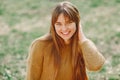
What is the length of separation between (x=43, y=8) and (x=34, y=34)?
7.21 feet

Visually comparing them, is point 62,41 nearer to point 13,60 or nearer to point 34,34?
point 13,60

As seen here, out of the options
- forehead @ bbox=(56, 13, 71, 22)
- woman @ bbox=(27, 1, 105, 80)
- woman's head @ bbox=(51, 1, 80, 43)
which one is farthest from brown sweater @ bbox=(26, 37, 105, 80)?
forehead @ bbox=(56, 13, 71, 22)

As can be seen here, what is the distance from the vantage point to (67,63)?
4.02 metres

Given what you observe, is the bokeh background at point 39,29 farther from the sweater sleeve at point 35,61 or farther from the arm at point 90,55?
the arm at point 90,55

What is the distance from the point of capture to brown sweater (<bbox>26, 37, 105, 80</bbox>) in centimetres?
389

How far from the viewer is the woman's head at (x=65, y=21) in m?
3.71

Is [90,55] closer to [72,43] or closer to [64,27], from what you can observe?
[72,43]

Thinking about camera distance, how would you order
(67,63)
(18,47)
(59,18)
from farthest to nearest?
(18,47), (67,63), (59,18)

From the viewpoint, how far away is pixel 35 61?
13.0ft

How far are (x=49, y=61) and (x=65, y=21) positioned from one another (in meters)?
0.47

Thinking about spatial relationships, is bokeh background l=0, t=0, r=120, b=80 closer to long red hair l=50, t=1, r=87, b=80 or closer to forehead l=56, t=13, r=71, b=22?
long red hair l=50, t=1, r=87, b=80

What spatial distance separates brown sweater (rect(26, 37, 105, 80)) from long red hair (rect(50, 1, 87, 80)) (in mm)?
51

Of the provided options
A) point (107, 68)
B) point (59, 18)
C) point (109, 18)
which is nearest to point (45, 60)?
point (59, 18)

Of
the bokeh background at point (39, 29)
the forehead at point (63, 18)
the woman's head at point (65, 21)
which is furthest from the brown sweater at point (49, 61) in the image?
the bokeh background at point (39, 29)
